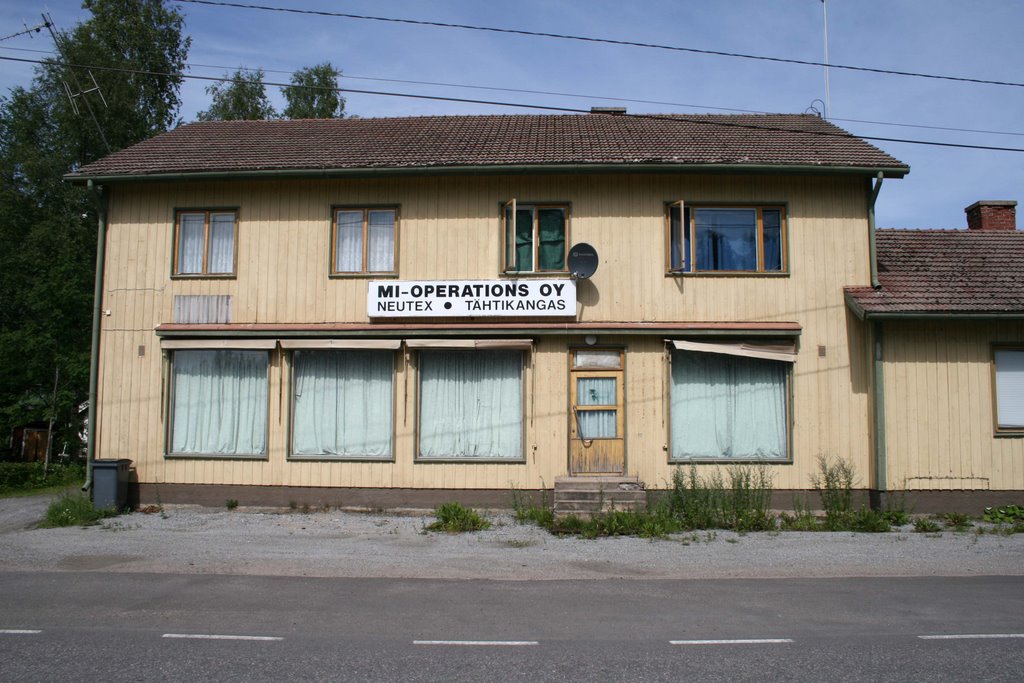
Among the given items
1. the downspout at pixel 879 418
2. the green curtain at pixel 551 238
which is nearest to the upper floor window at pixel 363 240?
the green curtain at pixel 551 238

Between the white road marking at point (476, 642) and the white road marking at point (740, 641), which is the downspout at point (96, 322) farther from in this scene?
the white road marking at point (740, 641)

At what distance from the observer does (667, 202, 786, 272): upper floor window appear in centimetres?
1362

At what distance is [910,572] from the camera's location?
9.38 metres

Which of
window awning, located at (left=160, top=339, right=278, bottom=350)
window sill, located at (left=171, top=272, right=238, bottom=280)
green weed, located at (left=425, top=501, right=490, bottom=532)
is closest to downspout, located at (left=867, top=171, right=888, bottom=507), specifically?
green weed, located at (left=425, top=501, right=490, bottom=532)

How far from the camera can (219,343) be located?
541 inches

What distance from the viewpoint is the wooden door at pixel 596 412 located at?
1330cm

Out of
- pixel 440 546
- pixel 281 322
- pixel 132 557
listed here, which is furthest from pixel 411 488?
pixel 132 557

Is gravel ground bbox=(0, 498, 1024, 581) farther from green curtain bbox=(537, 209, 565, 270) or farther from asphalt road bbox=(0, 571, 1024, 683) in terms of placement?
green curtain bbox=(537, 209, 565, 270)

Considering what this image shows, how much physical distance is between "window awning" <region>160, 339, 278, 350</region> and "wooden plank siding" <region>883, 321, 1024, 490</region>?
10.4m

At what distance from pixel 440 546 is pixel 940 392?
8595 mm

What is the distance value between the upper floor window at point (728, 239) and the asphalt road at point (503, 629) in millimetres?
6168

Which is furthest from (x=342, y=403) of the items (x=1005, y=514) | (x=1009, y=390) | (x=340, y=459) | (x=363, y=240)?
(x=1009, y=390)

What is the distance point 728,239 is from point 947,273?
388 cm

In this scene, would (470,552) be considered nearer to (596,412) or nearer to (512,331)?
(596,412)
